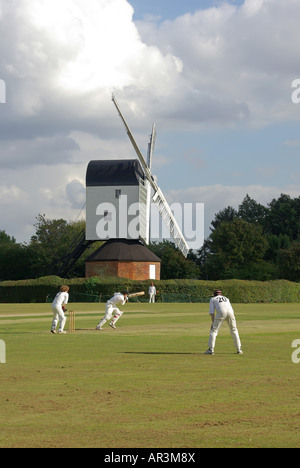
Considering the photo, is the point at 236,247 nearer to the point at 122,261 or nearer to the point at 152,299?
the point at 122,261

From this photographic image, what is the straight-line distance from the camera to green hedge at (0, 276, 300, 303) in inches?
2778

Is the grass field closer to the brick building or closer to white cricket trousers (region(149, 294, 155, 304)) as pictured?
white cricket trousers (region(149, 294, 155, 304))

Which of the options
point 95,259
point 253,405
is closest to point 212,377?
point 253,405

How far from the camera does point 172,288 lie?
70438 mm

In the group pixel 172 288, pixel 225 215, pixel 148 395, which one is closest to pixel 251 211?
pixel 225 215

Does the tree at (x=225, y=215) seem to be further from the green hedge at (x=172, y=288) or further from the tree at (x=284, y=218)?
the green hedge at (x=172, y=288)

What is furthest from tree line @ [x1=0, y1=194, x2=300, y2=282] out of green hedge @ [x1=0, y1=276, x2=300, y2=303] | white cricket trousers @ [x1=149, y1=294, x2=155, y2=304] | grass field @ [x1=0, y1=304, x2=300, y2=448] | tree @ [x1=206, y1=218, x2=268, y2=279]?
grass field @ [x1=0, y1=304, x2=300, y2=448]

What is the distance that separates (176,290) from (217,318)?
167 ft

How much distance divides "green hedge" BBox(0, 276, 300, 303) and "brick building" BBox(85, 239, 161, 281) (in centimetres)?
756

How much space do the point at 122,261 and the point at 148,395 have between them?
2612 inches

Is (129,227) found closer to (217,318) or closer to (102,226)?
(102,226)

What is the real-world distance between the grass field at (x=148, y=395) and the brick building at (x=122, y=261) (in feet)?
180

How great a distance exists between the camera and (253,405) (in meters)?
11.9

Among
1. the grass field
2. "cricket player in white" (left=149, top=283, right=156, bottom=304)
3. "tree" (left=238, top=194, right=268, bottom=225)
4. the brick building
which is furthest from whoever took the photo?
"tree" (left=238, top=194, right=268, bottom=225)
